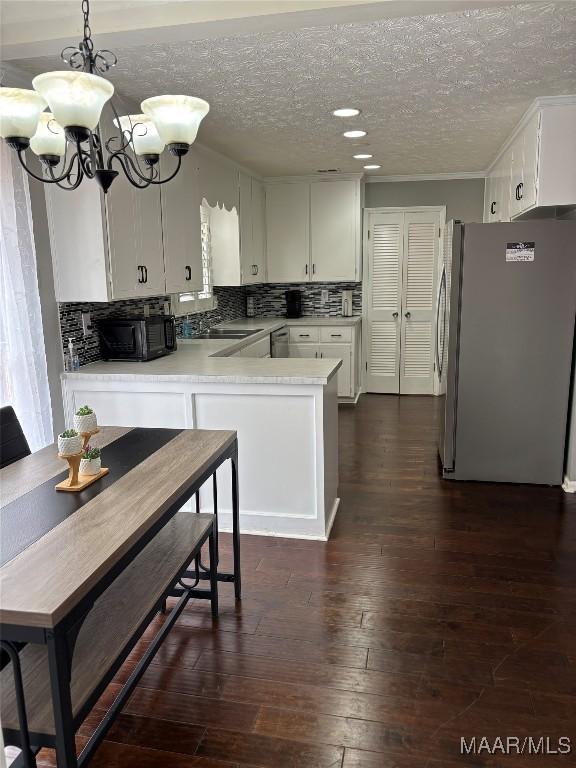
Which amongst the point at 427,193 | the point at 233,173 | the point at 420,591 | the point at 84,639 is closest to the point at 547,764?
the point at 420,591

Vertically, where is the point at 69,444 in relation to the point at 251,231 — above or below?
below

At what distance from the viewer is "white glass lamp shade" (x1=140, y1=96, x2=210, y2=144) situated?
1793mm

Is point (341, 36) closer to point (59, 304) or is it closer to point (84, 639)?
point (59, 304)

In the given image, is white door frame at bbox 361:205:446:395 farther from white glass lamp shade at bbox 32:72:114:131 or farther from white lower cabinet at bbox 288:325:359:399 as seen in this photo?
white glass lamp shade at bbox 32:72:114:131

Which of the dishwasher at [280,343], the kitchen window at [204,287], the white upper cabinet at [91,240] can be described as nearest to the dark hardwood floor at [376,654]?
the white upper cabinet at [91,240]

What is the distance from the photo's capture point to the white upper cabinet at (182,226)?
3.81 meters

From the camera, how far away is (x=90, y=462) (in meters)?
1.99

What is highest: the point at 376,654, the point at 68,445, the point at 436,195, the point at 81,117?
the point at 436,195

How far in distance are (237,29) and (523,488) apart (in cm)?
319

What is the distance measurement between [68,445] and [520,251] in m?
3.03

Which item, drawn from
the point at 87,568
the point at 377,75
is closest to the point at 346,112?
the point at 377,75

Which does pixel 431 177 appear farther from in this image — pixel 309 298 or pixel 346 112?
pixel 346 112

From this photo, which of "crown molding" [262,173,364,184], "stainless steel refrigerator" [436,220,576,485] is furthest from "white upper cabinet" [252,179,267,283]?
"stainless steel refrigerator" [436,220,576,485]

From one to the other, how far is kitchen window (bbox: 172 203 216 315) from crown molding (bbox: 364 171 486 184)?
209 centimetres
